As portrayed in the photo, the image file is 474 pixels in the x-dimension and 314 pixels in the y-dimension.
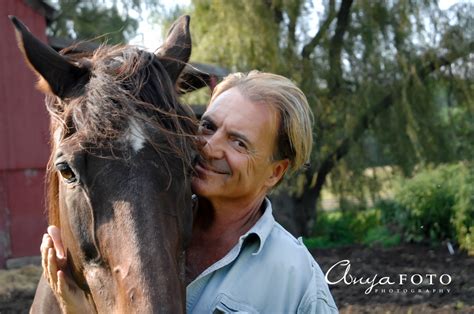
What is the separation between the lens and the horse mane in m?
1.96

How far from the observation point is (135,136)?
194cm

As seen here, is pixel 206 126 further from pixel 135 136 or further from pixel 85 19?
pixel 85 19

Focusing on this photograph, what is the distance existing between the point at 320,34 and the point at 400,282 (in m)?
7.07

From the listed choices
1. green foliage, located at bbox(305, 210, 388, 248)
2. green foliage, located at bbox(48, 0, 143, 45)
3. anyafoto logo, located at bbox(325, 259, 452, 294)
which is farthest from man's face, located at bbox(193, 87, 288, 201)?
green foliage, located at bbox(48, 0, 143, 45)

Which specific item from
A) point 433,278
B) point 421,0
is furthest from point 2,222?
point 421,0

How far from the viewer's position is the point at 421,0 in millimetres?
13391

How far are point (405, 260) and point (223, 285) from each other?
858 centimetres

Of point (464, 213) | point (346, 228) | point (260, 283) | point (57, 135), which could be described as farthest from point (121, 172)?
point (346, 228)

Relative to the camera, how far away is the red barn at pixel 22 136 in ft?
31.5

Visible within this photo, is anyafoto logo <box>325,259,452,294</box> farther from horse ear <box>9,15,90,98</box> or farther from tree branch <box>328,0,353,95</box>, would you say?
tree branch <box>328,0,353,95</box>

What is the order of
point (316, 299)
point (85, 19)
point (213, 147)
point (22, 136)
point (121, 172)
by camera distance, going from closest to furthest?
point (121, 172), point (316, 299), point (213, 147), point (22, 136), point (85, 19)

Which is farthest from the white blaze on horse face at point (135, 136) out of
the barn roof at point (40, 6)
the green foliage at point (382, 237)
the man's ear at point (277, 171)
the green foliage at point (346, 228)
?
the green foliage at point (346, 228)

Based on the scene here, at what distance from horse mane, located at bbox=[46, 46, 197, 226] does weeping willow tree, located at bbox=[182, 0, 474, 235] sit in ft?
36.0

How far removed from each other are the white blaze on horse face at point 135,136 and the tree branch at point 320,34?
12.1 metres
